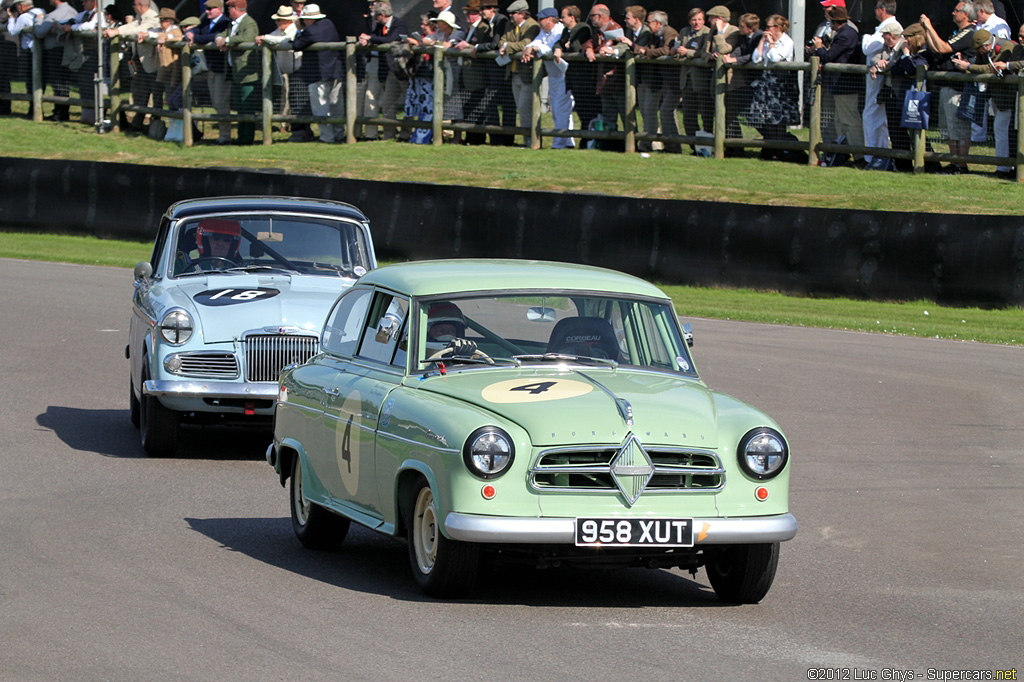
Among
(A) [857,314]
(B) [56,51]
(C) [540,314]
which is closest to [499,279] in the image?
(C) [540,314]

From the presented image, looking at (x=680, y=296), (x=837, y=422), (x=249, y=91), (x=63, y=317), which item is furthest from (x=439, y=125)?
(x=837, y=422)

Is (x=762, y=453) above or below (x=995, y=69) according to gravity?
below

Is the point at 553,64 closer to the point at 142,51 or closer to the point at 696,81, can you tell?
the point at 696,81

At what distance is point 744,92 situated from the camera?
2308 cm

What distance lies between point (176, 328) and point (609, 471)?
5078 millimetres

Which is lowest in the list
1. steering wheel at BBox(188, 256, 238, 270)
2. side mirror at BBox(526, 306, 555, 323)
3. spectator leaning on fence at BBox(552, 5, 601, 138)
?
steering wheel at BBox(188, 256, 238, 270)

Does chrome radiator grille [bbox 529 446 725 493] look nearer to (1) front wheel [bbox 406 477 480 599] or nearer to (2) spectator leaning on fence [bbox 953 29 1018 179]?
(1) front wheel [bbox 406 477 480 599]

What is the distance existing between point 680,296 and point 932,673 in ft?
44.6

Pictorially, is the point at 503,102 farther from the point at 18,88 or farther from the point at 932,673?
the point at 932,673

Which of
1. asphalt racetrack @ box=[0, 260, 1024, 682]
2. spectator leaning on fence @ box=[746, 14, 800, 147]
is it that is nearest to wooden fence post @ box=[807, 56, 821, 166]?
spectator leaning on fence @ box=[746, 14, 800, 147]

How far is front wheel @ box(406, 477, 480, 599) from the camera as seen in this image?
6348mm

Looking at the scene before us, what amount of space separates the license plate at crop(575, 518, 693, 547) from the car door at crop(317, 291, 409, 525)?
1.18 meters

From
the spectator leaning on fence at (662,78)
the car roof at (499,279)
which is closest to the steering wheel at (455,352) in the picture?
the car roof at (499,279)

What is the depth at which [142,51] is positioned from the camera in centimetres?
2992
